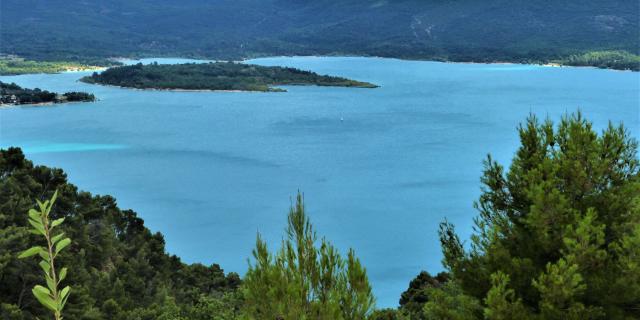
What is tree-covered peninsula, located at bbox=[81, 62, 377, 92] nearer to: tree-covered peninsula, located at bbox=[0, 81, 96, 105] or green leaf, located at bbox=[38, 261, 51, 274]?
tree-covered peninsula, located at bbox=[0, 81, 96, 105]

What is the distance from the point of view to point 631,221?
7566mm

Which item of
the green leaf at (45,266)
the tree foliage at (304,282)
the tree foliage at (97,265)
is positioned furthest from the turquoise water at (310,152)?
the green leaf at (45,266)

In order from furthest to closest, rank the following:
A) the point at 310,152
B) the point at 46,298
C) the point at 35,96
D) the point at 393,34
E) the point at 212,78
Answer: the point at 393,34 < the point at 212,78 < the point at 35,96 < the point at 310,152 < the point at 46,298

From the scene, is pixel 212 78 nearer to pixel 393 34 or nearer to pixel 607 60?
pixel 607 60

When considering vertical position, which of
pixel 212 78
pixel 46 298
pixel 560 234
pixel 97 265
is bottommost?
pixel 46 298

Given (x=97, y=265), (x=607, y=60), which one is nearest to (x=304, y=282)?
(x=97, y=265)

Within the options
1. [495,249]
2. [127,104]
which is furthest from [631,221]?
[127,104]

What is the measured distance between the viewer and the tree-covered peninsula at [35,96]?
7431 cm

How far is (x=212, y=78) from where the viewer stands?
313ft

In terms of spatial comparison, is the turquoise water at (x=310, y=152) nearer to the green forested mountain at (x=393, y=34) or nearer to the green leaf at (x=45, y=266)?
the green leaf at (x=45, y=266)

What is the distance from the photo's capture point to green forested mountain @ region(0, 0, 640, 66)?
137 meters

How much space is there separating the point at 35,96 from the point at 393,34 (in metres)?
121

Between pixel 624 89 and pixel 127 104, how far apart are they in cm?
6468

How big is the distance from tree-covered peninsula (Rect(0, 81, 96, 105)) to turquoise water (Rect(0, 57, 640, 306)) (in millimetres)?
2714
